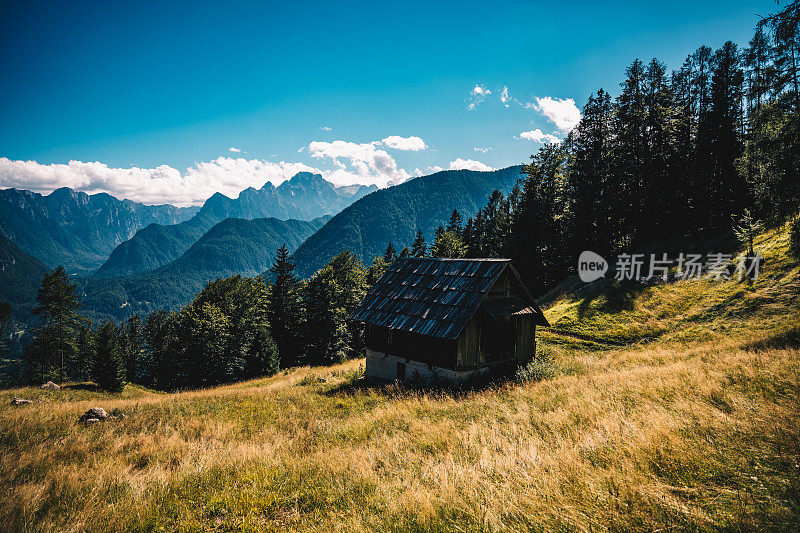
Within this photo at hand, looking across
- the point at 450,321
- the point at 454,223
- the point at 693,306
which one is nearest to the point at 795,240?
the point at 693,306

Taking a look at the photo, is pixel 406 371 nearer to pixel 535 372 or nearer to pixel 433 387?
pixel 433 387

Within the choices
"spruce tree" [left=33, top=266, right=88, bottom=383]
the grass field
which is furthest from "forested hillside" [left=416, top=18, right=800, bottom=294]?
"spruce tree" [left=33, top=266, right=88, bottom=383]

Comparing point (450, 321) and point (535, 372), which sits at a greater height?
point (450, 321)

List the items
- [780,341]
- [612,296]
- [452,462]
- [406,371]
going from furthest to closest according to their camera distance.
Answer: [612,296] < [406,371] < [780,341] < [452,462]

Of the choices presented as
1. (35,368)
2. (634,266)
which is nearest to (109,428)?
(634,266)

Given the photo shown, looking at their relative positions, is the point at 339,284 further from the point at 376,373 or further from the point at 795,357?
the point at 795,357

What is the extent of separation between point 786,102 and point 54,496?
29398 millimetres

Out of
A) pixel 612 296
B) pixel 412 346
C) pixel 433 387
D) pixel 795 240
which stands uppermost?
pixel 795 240

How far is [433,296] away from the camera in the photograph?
21.0 m

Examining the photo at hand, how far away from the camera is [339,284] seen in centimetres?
5825
